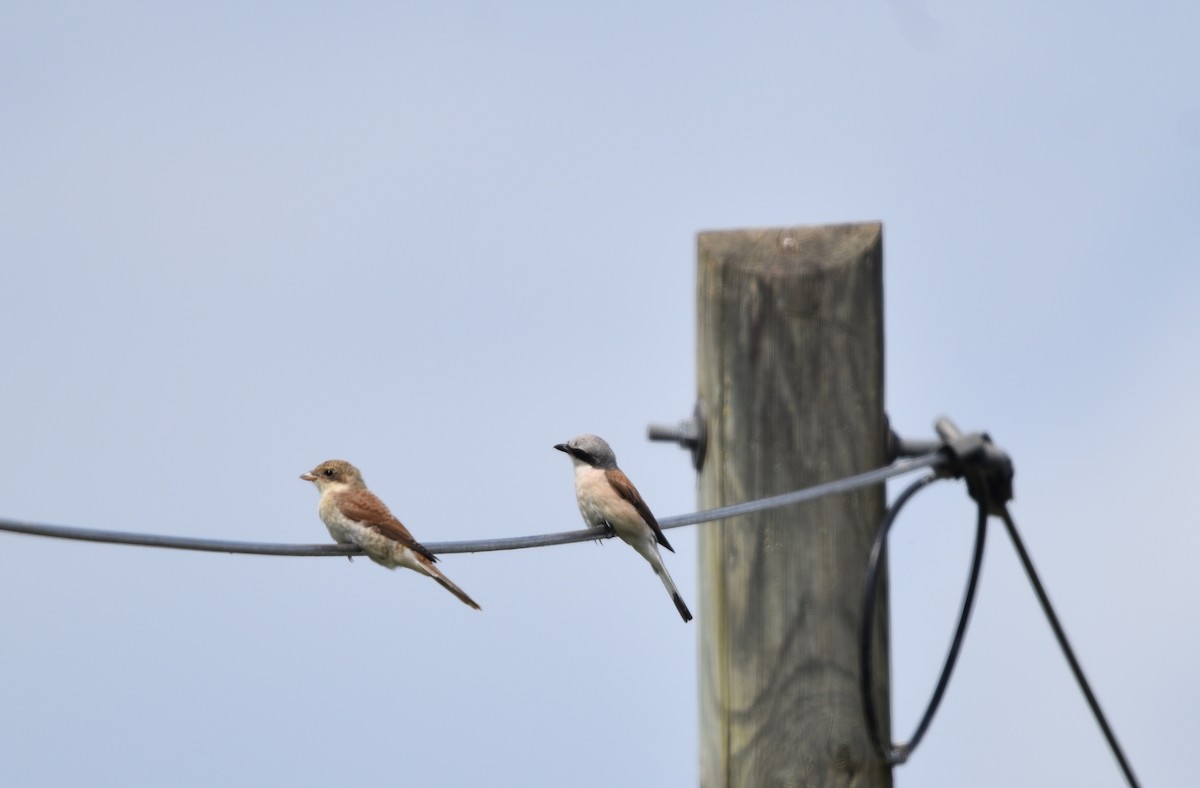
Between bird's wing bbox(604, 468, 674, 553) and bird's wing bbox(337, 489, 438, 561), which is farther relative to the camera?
bird's wing bbox(337, 489, 438, 561)

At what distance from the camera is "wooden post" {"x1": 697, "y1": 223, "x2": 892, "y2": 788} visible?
16.2ft

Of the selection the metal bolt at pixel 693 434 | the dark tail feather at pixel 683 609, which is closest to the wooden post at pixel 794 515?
the metal bolt at pixel 693 434

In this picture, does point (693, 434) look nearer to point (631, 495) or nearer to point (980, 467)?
point (980, 467)

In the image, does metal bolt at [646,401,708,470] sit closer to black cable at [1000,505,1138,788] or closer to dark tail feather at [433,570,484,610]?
black cable at [1000,505,1138,788]

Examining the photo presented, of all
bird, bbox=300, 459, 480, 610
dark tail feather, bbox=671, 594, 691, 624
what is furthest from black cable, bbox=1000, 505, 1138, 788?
bird, bbox=300, 459, 480, 610

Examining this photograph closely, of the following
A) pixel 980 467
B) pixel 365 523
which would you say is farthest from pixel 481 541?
pixel 365 523

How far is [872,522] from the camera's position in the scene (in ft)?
16.5

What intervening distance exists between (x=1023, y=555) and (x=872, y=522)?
54cm

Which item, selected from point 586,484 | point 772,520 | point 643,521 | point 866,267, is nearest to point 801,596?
point 772,520

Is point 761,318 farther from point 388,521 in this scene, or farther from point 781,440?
point 388,521

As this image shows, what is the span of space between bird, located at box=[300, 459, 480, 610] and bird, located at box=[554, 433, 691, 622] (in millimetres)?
800

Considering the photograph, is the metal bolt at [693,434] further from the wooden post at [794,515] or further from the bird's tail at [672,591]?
the bird's tail at [672,591]

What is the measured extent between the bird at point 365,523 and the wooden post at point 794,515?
9.14 feet

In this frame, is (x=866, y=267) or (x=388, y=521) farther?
(x=388, y=521)
